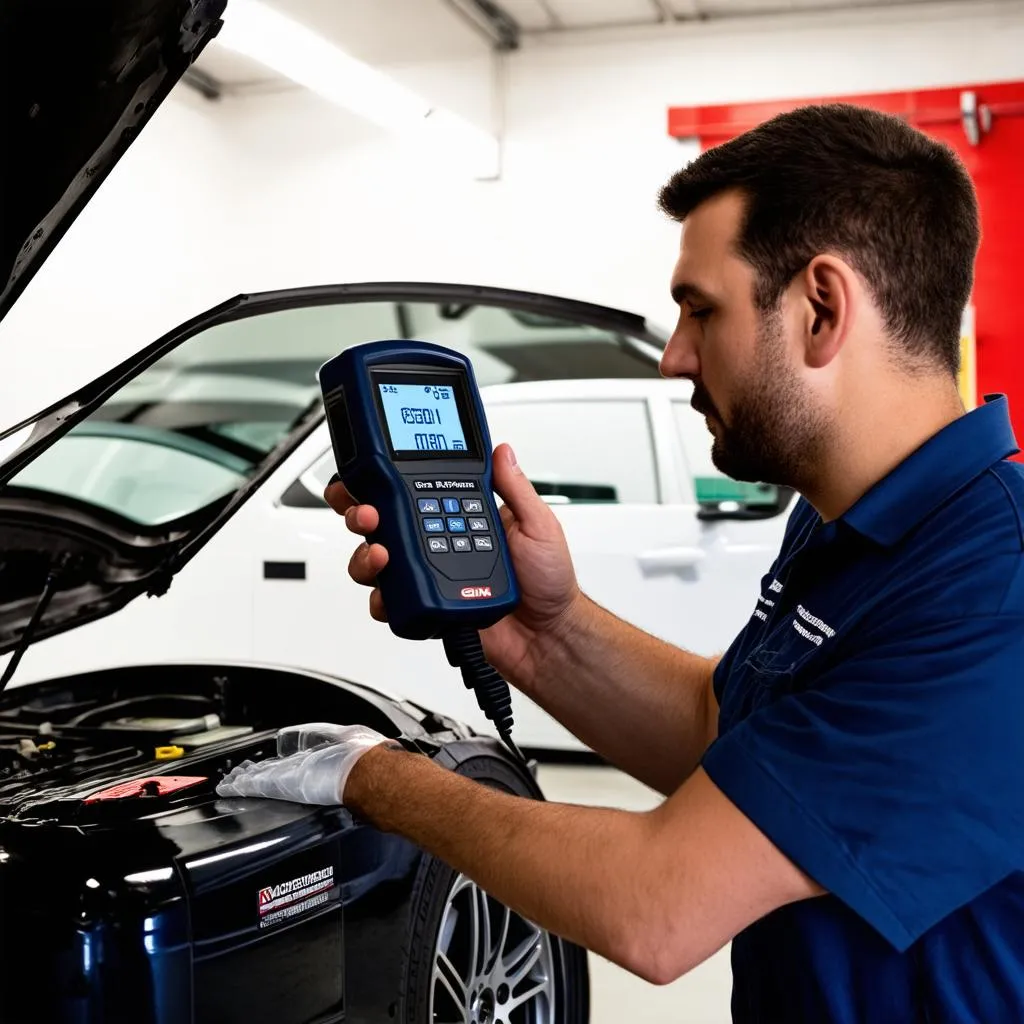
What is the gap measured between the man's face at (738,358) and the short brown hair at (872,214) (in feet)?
0.07

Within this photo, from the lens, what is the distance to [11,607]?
6.94 ft

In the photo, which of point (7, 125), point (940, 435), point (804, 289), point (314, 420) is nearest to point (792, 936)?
point (940, 435)

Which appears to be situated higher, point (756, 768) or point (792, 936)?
point (756, 768)

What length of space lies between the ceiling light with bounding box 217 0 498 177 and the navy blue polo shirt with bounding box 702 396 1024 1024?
127 inches

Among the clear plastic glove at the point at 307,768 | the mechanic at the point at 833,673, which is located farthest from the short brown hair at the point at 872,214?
the clear plastic glove at the point at 307,768

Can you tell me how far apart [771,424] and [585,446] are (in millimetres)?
3217

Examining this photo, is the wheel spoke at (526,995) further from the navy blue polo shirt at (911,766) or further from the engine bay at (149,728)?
the navy blue polo shirt at (911,766)

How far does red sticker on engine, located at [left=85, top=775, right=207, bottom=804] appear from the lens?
65.2 inches

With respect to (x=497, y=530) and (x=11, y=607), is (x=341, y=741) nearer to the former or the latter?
(x=497, y=530)

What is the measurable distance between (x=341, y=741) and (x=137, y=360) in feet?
1.94

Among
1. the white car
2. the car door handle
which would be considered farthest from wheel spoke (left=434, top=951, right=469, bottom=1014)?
the car door handle

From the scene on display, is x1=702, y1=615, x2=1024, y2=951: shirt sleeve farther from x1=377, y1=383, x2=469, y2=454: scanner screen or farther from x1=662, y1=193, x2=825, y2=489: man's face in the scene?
x1=377, y1=383, x2=469, y2=454: scanner screen

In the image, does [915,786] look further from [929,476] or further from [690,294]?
[690,294]

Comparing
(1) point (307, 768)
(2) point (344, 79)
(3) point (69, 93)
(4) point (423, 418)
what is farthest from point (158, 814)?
(2) point (344, 79)
